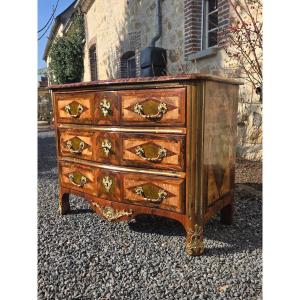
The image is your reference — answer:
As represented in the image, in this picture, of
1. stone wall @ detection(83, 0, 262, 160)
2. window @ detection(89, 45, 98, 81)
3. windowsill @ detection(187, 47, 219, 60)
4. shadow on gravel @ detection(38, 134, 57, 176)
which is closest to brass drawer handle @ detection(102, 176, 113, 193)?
stone wall @ detection(83, 0, 262, 160)

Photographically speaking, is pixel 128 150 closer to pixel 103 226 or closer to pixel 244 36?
pixel 103 226

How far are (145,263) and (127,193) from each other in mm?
462

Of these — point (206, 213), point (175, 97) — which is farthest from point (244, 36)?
Answer: point (206, 213)

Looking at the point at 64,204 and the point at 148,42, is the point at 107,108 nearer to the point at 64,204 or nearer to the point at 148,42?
the point at 64,204

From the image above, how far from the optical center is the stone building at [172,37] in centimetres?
357

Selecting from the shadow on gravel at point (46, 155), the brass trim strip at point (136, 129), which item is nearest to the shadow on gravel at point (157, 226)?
the brass trim strip at point (136, 129)

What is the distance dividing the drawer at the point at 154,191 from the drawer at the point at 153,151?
0.28 feet

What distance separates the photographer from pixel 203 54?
418cm

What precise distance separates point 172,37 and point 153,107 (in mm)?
3700

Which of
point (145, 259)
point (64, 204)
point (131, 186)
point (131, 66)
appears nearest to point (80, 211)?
point (64, 204)

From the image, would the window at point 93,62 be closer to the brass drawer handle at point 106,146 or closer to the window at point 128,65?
the window at point 128,65

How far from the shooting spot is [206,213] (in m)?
1.93
